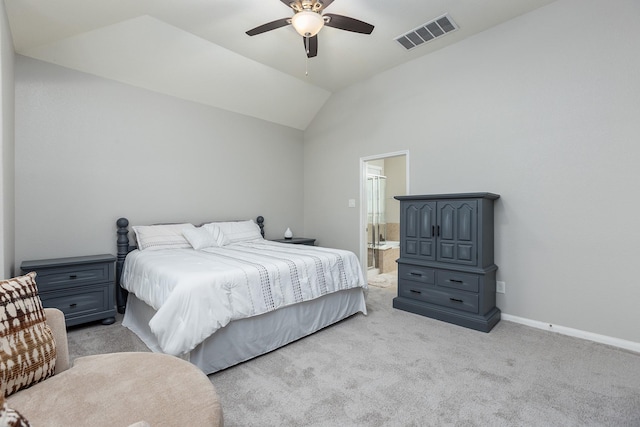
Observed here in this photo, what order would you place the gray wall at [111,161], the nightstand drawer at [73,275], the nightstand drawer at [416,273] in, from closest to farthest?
the nightstand drawer at [73,275], the gray wall at [111,161], the nightstand drawer at [416,273]

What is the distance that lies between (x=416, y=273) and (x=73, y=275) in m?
3.46

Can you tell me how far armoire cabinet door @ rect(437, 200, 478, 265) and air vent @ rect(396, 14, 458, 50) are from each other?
1845 mm

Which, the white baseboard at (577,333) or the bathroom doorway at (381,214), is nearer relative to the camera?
the white baseboard at (577,333)

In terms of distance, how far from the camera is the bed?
2035 millimetres

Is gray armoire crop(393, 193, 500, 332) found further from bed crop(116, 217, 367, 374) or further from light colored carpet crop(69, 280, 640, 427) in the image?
bed crop(116, 217, 367, 374)

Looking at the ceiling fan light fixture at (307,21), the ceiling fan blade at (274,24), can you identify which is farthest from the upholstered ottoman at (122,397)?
the ceiling fan blade at (274,24)

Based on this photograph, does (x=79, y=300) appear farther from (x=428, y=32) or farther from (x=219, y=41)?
(x=428, y=32)

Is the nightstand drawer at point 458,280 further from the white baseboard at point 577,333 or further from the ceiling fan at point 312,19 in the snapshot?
the ceiling fan at point 312,19

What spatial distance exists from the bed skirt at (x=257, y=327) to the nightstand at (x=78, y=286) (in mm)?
227

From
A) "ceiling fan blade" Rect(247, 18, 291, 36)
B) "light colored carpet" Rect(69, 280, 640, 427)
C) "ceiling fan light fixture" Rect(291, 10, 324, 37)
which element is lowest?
"light colored carpet" Rect(69, 280, 640, 427)

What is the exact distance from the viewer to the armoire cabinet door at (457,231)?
302 centimetres

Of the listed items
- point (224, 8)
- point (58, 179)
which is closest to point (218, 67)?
point (224, 8)

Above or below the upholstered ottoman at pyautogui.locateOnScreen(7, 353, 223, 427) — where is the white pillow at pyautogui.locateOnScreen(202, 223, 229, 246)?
above

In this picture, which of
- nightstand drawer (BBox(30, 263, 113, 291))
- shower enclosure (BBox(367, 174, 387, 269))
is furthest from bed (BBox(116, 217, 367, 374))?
shower enclosure (BBox(367, 174, 387, 269))
